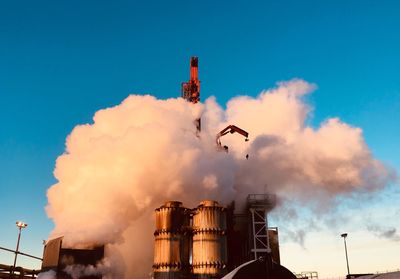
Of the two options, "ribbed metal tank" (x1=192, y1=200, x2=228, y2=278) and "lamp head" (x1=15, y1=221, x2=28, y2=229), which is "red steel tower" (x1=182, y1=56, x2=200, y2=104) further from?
"lamp head" (x1=15, y1=221, x2=28, y2=229)

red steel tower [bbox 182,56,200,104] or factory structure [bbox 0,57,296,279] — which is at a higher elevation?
red steel tower [bbox 182,56,200,104]

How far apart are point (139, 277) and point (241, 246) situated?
18098 mm

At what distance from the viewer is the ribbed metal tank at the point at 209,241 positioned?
168 ft

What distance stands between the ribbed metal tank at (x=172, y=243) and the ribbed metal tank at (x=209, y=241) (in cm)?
182

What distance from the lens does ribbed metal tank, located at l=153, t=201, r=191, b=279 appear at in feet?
171

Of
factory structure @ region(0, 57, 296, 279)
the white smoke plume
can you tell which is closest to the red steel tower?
factory structure @ region(0, 57, 296, 279)

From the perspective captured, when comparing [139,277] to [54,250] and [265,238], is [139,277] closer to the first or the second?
[54,250]

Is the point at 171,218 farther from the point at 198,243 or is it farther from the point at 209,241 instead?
the point at 209,241

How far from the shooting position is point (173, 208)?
182ft

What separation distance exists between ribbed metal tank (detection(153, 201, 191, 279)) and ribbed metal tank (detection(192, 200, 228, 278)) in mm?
1819

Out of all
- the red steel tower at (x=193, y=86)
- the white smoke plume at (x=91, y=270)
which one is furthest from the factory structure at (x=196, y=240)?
the red steel tower at (x=193, y=86)

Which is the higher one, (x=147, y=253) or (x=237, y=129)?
(x=237, y=129)

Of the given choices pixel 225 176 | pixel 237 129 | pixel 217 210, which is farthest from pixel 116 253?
pixel 237 129

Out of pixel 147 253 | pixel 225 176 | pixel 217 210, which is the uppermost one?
pixel 225 176
